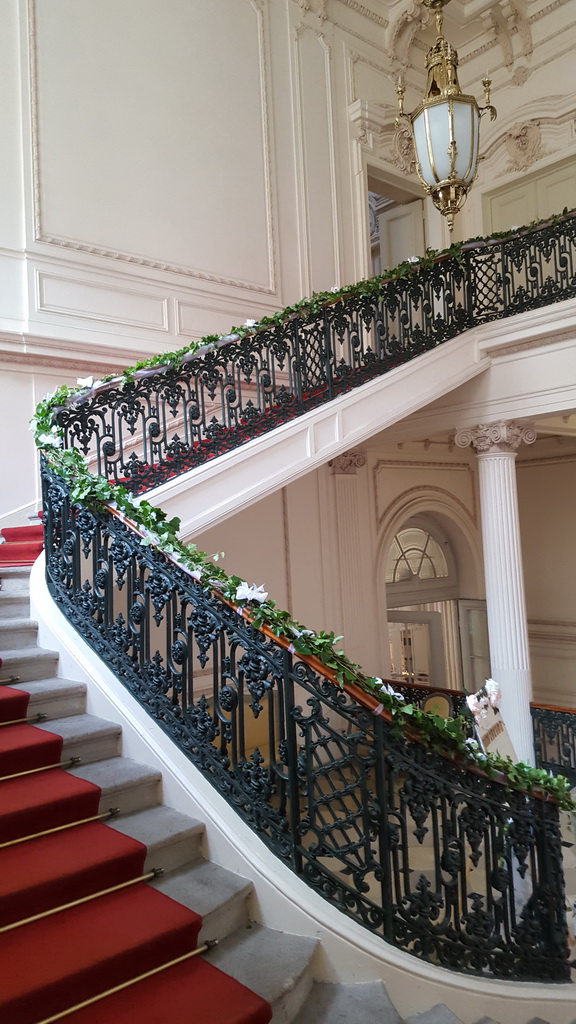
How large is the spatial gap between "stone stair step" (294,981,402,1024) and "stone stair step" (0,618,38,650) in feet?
7.18

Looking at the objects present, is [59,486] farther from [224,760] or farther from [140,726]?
[224,760]

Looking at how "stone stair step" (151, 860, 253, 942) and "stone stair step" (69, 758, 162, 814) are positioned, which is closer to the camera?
"stone stair step" (151, 860, 253, 942)

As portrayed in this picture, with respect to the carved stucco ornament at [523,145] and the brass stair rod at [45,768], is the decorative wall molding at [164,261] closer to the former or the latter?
the carved stucco ornament at [523,145]

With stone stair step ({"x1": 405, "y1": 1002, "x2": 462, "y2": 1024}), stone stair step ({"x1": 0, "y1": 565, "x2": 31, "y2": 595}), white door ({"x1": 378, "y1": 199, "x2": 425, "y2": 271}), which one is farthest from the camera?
white door ({"x1": 378, "y1": 199, "x2": 425, "y2": 271})

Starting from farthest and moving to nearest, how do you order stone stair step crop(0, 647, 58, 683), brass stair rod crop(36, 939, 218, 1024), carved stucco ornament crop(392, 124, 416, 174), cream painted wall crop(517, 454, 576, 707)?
cream painted wall crop(517, 454, 576, 707) → carved stucco ornament crop(392, 124, 416, 174) → stone stair step crop(0, 647, 58, 683) → brass stair rod crop(36, 939, 218, 1024)

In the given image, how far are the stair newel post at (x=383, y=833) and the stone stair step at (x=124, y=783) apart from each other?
1.00 meters

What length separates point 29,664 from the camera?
3463 millimetres

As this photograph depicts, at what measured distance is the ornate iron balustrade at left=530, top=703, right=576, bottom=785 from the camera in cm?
659

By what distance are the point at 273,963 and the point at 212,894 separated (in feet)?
1.06

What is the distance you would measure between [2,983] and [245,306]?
6857 millimetres

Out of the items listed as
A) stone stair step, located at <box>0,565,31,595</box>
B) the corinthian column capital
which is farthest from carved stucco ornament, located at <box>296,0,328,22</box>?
stone stair step, located at <box>0,565,31,595</box>

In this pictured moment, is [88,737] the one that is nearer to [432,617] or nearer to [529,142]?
[432,617]

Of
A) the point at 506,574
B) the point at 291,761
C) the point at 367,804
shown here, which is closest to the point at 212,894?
the point at 291,761

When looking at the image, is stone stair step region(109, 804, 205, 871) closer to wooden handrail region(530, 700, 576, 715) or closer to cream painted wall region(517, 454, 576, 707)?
wooden handrail region(530, 700, 576, 715)
